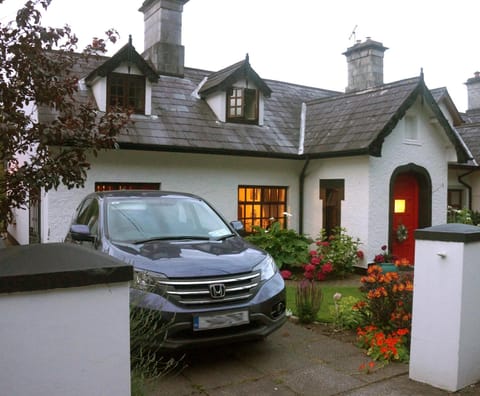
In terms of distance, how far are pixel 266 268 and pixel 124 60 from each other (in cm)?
758

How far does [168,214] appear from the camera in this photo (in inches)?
227

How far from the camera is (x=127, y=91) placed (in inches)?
431

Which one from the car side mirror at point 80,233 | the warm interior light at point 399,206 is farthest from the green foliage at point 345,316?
the warm interior light at point 399,206

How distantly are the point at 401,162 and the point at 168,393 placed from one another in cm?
928

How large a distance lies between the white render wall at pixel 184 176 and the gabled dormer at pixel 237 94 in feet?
4.61

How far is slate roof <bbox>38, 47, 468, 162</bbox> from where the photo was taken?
1059cm

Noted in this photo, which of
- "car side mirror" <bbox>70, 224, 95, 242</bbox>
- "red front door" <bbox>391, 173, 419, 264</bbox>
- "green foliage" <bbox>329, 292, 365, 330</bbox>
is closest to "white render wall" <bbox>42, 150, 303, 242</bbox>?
"red front door" <bbox>391, 173, 419, 264</bbox>

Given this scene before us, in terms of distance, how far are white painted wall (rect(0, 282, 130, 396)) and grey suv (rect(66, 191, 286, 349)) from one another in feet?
4.69

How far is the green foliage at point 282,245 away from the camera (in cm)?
1047

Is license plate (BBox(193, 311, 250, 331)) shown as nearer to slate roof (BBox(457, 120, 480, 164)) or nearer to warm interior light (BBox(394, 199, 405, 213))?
warm interior light (BBox(394, 199, 405, 213))

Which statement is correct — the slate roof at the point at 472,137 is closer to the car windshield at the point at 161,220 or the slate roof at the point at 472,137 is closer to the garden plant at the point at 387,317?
the garden plant at the point at 387,317

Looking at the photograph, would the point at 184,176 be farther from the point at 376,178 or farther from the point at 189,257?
the point at 189,257

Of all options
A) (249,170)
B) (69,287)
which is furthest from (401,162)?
(69,287)

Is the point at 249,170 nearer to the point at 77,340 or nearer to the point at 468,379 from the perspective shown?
the point at 468,379
